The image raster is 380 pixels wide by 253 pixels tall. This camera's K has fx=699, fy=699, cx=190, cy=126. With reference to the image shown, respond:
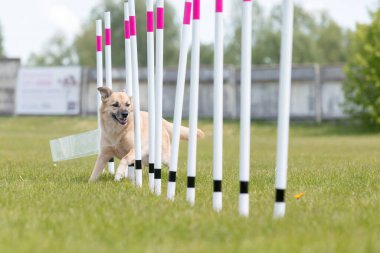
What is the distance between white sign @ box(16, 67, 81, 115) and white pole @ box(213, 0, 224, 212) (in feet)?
95.8

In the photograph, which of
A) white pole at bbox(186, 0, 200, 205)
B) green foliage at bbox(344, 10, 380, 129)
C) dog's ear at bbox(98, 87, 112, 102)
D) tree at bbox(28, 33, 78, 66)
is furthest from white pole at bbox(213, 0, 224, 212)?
tree at bbox(28, 33, 78, 66)

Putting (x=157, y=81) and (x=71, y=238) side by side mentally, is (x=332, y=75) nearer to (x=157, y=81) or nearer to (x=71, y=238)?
(x=157, y=81)

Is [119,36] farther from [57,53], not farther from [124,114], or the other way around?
[124,114]

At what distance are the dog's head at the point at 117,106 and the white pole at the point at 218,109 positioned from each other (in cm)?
310

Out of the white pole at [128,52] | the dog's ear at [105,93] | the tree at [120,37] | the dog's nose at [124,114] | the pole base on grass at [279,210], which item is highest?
the tree at [120,37]

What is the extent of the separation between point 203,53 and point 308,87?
104 feet

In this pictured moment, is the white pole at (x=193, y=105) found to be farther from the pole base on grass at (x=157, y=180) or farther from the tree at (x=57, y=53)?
the tree at (x=57, y=53)

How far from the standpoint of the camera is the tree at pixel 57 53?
82562mm

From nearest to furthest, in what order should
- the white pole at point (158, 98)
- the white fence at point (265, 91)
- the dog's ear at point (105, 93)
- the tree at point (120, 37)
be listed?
the white pole at point (158, 98), the dog's ear at point (105, 93), the white fence at point (265, 91), the tree at point (120, 37)

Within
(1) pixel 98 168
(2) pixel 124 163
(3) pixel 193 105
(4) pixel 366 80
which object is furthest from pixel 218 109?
(4) pixel 366 80

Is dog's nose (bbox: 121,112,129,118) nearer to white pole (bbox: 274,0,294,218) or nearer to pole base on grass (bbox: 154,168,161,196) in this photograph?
pole base on grass (bbox: 154,168,161,196)

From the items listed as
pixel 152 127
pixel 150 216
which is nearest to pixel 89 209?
pixel 150 216

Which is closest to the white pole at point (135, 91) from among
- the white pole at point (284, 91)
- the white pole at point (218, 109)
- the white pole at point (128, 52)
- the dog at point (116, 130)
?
the white pole at point (128, 52)

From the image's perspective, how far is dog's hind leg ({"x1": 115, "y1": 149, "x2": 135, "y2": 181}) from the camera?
8.03 meters
